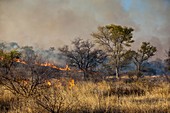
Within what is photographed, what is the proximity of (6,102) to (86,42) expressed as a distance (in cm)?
3457

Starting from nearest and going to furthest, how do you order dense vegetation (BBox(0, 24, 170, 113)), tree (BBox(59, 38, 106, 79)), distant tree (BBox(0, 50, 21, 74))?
dense vegetation (BBox(0, 24, 170, 113)), distant tree (BBox(0, 50, 21, 74)), tree (BBox(59, 38, 106, 79))

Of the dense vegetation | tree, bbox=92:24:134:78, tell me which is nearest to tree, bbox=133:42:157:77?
tree, bbox=92:24:134:78

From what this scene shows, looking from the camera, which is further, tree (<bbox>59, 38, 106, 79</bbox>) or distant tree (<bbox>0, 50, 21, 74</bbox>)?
tree (<bbox>59, 38, 106, 79</bbox>)

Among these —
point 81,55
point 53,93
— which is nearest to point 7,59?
point 53,93

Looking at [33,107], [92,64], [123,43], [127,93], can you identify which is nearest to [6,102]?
[33,107]

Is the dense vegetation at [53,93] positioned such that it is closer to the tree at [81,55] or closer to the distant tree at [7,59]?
the distant tree at [7,59]

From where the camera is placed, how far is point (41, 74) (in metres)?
10.6

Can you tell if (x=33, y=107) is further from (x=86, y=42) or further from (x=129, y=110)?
(x=86, y=42)

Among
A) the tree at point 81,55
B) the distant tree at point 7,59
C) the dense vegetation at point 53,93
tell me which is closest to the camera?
the dense vegetation at point 53,93

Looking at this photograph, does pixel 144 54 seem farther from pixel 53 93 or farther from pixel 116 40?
pixel 53 93

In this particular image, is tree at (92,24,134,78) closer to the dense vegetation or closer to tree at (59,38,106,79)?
tree at (59,38,106,79)

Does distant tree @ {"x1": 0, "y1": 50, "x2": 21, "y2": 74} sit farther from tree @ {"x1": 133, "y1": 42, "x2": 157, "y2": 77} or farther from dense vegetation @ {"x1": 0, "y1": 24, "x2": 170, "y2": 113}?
tree @ {"x1": 133, "y1": 42, "x2": 157, "y2": 77}

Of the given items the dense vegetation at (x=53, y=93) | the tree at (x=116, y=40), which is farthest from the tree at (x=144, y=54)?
the dense vegetation at (x=53, y=93)

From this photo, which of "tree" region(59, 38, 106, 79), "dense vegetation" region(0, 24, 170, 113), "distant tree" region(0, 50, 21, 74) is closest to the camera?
"dense vegetation" region(0, 24, 170, 113)
